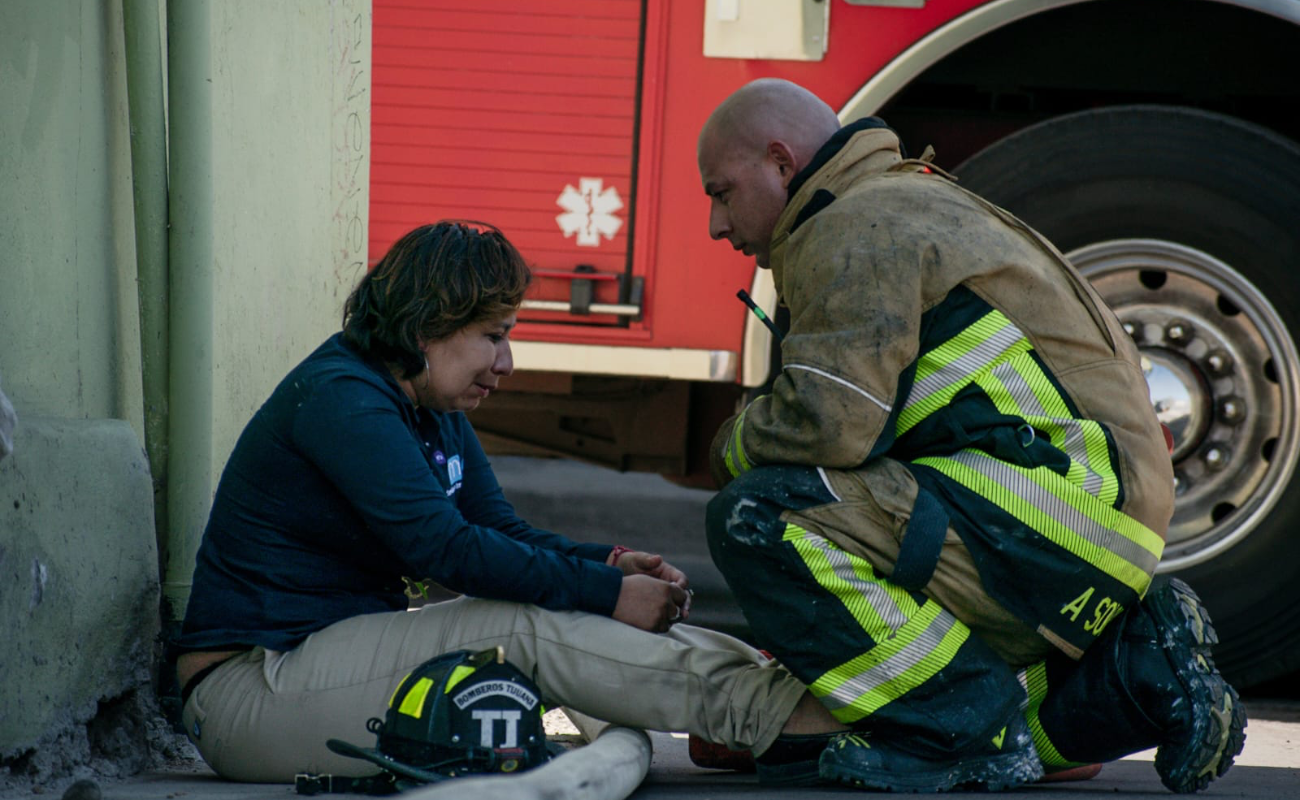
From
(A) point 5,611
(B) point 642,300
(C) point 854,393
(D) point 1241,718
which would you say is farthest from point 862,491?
(B) point 642,300

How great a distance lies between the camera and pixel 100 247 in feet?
8.56

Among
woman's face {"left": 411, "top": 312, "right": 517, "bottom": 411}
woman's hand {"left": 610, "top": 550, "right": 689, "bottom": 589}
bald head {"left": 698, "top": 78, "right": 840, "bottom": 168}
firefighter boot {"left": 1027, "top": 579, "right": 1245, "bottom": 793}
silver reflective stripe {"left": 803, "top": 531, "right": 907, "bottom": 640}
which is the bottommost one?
firefighter boot {"left": 1027, "top": 579, "right": 1245, "bottom": 793}

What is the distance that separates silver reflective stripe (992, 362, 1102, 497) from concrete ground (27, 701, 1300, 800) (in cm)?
51

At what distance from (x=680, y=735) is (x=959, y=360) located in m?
1.27

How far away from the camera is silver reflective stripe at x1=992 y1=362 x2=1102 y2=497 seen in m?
2.35

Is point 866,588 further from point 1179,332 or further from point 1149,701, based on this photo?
point 1179,332

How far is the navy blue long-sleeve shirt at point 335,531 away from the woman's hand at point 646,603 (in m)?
0.03

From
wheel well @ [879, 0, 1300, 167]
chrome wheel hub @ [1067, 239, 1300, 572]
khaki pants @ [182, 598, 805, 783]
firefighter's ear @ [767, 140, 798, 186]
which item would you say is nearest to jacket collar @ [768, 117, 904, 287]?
firefighter's ear @ [767, 140, 798, 186]

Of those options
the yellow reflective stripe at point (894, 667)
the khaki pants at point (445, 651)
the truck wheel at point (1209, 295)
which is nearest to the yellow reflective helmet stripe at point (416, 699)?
the khaki pants at point (445, 651)

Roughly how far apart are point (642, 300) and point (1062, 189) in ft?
3.86

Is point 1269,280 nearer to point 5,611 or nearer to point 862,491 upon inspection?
point 862,491

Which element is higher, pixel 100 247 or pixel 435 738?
pixel 100 247

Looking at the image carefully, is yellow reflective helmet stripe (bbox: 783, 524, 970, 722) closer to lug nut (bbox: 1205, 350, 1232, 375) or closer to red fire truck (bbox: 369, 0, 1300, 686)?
red fire truck (bbox: 369, 0, 1300, 686)

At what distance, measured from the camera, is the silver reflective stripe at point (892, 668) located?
2.32m
